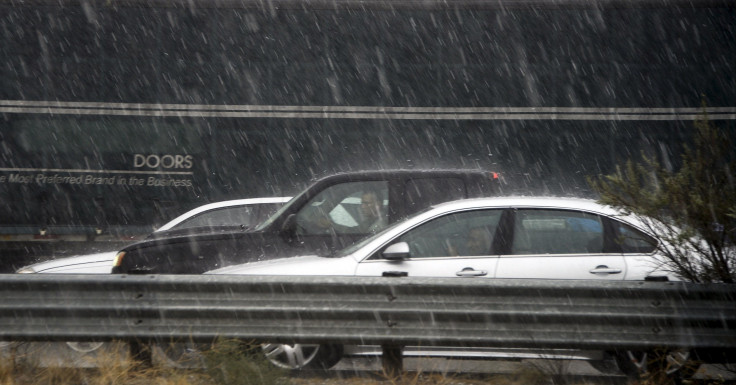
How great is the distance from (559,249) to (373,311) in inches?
78.5

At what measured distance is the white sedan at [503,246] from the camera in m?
6.71

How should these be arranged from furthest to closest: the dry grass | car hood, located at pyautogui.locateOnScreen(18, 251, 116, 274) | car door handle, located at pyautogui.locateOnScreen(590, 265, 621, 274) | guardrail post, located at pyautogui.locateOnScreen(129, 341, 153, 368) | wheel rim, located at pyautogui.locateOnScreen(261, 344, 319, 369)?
car hood, located at pyautogui.locateOnScreen(18, 251, 116, 274) < car door handle, located at pyautogui.locateOnScreen(590, 265, 621, 274) < wheel rim, located at pyautogui.locateOnScreen(261, 344, 319, 369) < guardrail post, located at pyautogui.locateOnScreen(129, 341, 153, 368) < the dry grass

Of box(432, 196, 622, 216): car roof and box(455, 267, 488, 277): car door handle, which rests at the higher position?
box(432, 196, 622, 216): car roof

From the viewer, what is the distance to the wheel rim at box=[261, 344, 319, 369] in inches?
251

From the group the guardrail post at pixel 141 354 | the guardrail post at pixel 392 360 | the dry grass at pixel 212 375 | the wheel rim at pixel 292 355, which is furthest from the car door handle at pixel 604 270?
the guardrail post at pixel 141 354

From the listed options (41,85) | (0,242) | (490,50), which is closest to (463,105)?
(490,50)

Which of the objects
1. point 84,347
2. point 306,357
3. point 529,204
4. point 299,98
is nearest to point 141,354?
point 306,357

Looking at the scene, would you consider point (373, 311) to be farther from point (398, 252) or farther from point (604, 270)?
point (604, 270)

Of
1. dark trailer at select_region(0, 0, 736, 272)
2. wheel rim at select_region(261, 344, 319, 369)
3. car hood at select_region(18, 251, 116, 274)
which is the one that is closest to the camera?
wheel rim at select_region(261, 344, 319, 369)

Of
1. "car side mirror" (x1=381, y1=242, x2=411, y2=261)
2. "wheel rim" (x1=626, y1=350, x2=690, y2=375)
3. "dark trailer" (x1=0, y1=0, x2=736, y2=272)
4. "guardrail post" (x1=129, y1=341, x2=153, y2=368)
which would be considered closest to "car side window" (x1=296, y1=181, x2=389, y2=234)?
"car side mirror" (x1=381, y1=242, x2=411, y2=261)

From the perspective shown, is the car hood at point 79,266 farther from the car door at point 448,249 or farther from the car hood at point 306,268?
the car door at point 448,249

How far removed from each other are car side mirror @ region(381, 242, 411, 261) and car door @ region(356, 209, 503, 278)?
65 millimetres

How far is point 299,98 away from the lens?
12.9m

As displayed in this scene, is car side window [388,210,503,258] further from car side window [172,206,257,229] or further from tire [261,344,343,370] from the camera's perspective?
car side window [172,206,257,229]
